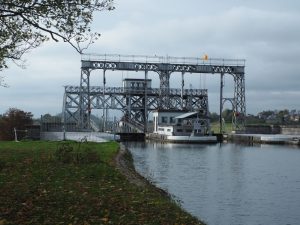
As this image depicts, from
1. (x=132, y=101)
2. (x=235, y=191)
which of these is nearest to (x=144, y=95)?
(x=132, y=101)

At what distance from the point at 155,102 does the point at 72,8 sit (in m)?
94.7

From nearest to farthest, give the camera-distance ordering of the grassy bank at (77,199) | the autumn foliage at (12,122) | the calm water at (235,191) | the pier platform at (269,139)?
the grassy bank at (77,199), the calm water at (235,191), the autumn foliage at (12,122), the pier platform at (269,139)

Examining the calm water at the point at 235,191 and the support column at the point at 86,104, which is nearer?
the calm water at the point at 235,191

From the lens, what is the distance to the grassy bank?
11914mm

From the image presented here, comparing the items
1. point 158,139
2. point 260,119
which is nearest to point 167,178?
point 158,139

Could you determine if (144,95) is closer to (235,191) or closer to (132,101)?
(132,101)

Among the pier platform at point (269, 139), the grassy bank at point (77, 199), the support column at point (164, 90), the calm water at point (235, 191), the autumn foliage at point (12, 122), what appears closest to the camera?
the grassy bank at point (77, 199)

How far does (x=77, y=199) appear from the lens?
14.3 meters

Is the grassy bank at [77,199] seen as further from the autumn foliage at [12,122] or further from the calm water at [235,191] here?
the autumn foliage at [12,122]

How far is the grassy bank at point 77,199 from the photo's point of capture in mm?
11914

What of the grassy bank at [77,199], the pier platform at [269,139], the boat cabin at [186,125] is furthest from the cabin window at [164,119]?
the grassy bank at [77,199]

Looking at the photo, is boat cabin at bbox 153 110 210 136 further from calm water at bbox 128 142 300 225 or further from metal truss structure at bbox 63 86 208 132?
calm water at bbox 128 142 300 225

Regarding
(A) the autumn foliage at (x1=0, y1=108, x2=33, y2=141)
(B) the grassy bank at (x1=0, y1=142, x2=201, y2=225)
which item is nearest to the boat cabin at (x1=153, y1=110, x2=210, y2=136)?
(A) the autumn foliage at (x1=0, y1=108, x2=33, y2=141)

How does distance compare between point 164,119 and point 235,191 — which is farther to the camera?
point 164,119
